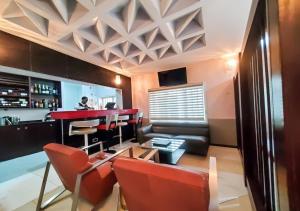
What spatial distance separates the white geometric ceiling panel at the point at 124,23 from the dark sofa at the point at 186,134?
7.41 ft

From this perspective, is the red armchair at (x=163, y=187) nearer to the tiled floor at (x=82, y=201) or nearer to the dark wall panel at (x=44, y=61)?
the tiled floor at (x=82, y=201)

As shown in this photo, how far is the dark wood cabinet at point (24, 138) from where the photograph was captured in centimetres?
322

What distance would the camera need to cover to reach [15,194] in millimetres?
2125

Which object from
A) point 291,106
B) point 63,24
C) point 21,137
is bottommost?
point 21,137

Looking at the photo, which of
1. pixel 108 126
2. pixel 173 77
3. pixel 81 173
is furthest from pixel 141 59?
pixel 81 173

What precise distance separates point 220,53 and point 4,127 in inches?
226

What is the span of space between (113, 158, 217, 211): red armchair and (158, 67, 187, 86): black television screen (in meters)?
4.22

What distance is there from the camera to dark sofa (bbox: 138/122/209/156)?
3.43m

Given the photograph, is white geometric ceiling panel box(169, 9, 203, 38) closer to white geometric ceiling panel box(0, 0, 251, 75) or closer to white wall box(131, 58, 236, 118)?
white geometric ceiling panel box(0, 0, 251, 75)

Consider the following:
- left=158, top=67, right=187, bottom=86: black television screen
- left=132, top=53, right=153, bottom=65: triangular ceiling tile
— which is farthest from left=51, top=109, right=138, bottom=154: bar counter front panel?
left=158, top=67, right=187, bottom=86: black television screen

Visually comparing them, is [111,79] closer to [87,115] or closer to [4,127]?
[87,115]

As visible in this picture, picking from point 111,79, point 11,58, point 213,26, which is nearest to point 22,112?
Answer: point 11,58

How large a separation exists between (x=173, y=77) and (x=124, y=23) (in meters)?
2.92

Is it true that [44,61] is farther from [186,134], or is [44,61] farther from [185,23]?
[186,134]
